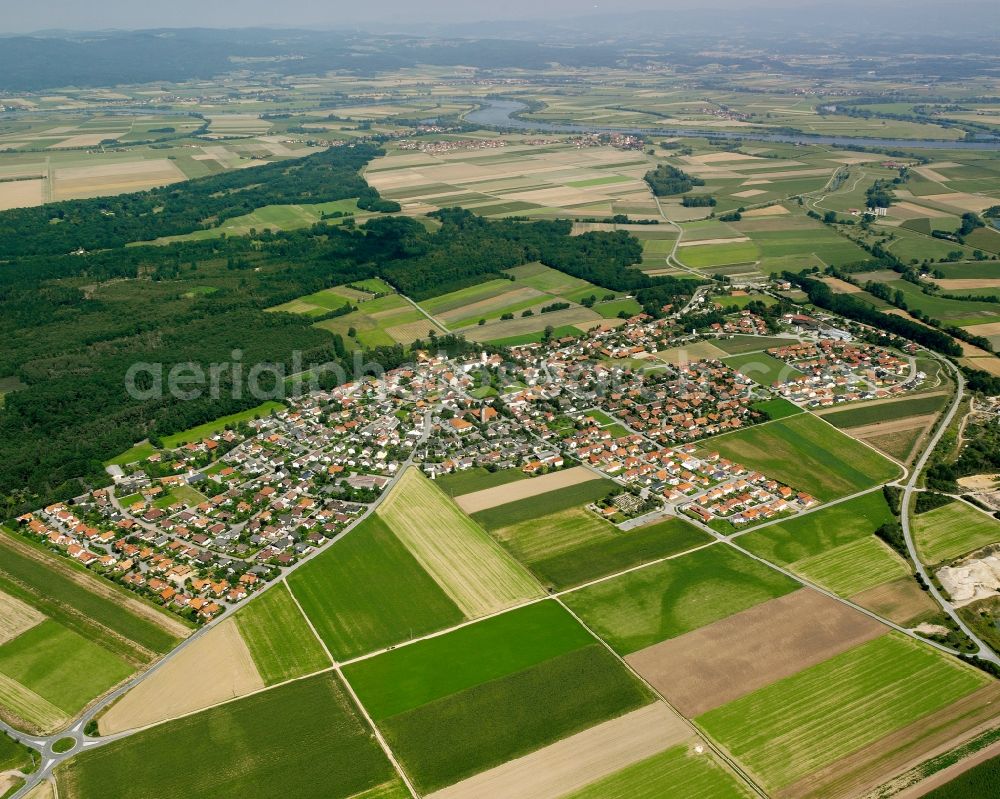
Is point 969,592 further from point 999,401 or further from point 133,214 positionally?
point 133,214

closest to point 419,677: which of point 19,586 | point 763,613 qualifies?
point 763,613

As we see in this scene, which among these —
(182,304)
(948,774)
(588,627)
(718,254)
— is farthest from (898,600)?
(182,304)

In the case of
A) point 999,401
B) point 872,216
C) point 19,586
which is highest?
point 872,216

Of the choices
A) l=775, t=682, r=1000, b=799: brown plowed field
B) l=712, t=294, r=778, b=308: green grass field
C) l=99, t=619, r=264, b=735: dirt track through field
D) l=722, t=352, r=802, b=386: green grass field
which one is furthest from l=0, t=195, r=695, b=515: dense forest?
l=775, t=682, r=1000, b=799: brown plowed field

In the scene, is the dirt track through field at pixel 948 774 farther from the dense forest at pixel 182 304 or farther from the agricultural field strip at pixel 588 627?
the dense forest at pixel 182 304

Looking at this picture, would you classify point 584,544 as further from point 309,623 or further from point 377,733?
point 377,733

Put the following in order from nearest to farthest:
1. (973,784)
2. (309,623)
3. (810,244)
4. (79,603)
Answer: (973,784)
(309,623)
(79,603)
(810,244)
